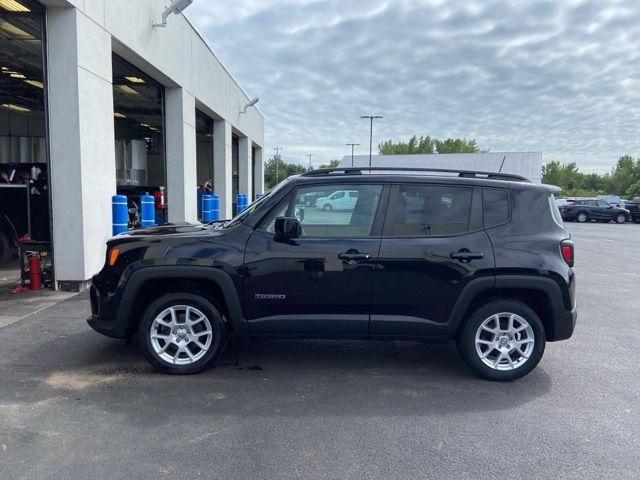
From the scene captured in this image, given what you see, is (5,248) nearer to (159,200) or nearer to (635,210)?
(159,200)

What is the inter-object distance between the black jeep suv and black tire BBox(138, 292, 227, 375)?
0.01 metres

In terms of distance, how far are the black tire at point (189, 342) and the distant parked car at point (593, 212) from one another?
1307 inches

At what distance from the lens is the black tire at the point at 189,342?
435 centimetres

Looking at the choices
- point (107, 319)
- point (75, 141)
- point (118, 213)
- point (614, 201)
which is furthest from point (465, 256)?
point (614, 201)

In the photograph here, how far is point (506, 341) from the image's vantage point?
438 cm

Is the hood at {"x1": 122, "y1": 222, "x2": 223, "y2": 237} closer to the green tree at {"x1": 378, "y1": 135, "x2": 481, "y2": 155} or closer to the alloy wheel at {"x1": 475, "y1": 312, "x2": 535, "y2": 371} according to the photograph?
the alloy wheel at {"x1": 475, "y1": 312, "x2": 535, "y2": 371}

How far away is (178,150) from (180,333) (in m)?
8.62

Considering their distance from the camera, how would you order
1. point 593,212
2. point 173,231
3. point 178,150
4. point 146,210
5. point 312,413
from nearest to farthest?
1. point 312,413
2. point 173,231
3. point 146,210
4. point 178,150
5. point 593,212

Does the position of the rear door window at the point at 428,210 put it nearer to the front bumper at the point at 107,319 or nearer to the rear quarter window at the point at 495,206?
the rear quarter window at the point at 495,206

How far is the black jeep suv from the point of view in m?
4.29

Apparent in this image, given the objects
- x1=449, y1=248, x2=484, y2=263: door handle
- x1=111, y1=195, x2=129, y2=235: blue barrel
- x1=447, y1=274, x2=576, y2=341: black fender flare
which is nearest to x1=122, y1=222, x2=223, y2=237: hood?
x1=449, y1=248, x2=484, y2=263: door handle

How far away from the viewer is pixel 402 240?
4344mm

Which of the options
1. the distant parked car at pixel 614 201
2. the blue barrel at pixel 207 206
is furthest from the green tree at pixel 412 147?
the blue barrel at pixel 207 206

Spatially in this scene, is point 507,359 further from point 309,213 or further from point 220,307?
point 220,307
